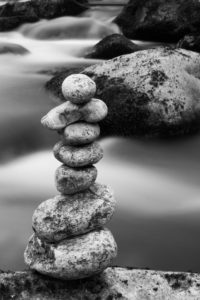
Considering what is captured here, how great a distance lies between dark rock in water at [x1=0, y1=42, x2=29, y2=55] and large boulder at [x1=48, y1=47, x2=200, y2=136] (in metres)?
5.70

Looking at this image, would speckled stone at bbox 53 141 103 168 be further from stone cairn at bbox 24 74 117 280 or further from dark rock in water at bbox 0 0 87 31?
dark rock in water at bbox 0 0 87 31

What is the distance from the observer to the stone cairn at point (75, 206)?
4.46 m

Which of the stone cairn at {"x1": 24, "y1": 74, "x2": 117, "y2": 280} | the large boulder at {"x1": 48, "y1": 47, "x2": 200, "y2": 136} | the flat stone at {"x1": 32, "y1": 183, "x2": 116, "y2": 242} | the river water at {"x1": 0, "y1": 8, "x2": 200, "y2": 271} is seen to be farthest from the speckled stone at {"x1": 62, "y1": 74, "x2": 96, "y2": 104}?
the large boulder at {"x1": 48, "y1": 47, "x2": 200, "y2": 136}

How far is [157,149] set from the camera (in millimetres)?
8875

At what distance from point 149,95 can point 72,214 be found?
4.61 metres

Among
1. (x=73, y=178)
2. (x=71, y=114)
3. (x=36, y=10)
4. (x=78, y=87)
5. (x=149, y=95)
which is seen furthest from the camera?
(x=36, y=10)

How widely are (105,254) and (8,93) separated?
7.12 meters

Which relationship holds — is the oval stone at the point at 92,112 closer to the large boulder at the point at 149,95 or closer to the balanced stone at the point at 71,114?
the balanced stone at the point at 71,114

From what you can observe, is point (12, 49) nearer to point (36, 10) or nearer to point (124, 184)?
point (36, 10)

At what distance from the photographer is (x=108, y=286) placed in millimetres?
4742

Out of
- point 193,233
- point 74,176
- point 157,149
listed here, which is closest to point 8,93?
point 157,149

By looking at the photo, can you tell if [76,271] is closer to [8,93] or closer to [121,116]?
[121,116]

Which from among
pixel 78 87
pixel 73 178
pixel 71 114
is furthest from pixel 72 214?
pixel 78 87

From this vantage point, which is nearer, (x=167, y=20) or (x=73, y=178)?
(x=73, y=178)
